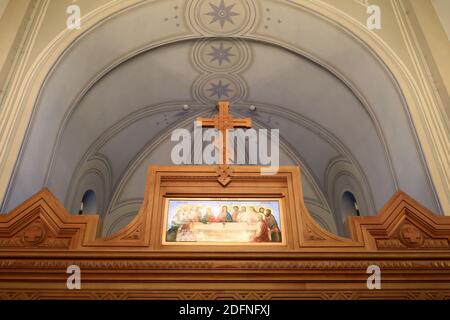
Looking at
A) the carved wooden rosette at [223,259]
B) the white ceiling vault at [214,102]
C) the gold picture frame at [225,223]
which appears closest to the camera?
the carved wooden rosette at [223,259]

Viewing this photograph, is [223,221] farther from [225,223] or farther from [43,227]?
[43,227]

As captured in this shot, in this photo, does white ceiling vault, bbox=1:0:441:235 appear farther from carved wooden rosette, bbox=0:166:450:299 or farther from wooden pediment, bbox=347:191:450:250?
carved wooden rosette, bbox=0:166:450:299

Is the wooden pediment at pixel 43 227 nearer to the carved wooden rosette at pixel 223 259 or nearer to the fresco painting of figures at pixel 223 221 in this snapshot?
the carved wooden rosette at pixel 223 259

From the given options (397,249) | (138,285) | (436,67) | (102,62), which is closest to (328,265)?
(397,249)

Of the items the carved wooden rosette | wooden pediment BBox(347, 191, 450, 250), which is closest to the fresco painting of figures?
the carved wooden rosette

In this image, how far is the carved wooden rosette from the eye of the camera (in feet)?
13.1

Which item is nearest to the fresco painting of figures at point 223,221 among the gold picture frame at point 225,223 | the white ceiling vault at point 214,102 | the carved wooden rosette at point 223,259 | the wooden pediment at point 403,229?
the gold picture frame at point 225,223

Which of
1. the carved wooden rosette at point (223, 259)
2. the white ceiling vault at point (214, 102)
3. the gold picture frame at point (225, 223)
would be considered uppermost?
the white ceiling vault at point (214, 102)

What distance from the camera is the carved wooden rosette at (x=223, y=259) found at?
13.1ft

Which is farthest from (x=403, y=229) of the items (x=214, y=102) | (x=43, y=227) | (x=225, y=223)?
(x=214, y=102)

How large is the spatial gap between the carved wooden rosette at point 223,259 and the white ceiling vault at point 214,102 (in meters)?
1.13

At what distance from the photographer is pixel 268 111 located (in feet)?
30.5

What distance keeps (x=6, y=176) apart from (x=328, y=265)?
374 centimetres

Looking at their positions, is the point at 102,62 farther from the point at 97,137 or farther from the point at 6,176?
the point at 6,176
